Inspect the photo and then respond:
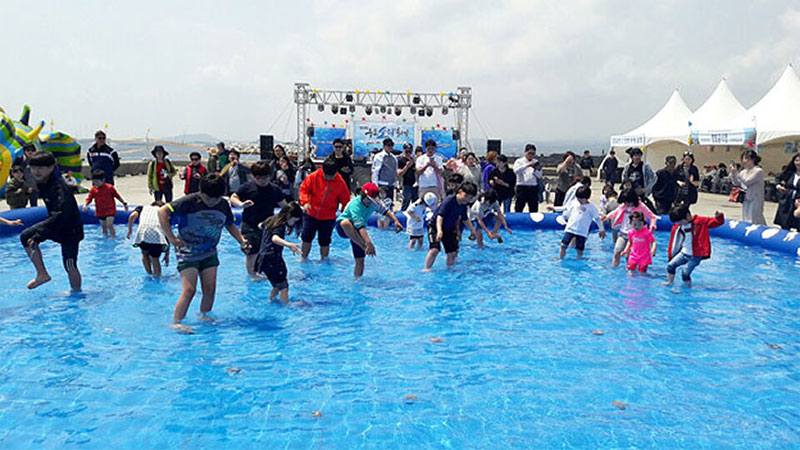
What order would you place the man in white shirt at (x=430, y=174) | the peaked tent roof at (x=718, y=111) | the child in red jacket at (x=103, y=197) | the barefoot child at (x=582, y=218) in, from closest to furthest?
the barefoot child at (x=582, y=218), the child in red jacket at (x=103, y=197), the man in white shirt at (x=430, y=174), the peaked tent roof at (x=718, y=111)

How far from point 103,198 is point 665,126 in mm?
22606

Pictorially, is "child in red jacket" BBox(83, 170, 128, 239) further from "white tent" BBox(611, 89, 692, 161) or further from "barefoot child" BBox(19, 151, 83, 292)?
"white tent" BBox(611, 89, 692, 161)

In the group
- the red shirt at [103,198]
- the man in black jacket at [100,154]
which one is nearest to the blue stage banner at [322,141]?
the man in black jacket at [100,154]

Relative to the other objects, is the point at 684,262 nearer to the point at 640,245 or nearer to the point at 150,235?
the point at 640,245

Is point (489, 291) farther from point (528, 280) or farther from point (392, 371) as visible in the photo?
point (392, 371)

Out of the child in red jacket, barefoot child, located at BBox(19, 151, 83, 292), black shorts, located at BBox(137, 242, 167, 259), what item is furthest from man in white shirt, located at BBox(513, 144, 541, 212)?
barefoot child, located at BBox(19, 151, 83, 292)

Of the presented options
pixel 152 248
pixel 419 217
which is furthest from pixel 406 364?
pixel 419 217

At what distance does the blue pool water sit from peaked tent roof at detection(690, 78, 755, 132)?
17.0m

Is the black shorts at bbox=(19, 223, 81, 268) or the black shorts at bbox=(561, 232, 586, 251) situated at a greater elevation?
the black shorts at bbox=(19, 223, 81, 268)

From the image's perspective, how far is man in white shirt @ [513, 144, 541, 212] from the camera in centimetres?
1256

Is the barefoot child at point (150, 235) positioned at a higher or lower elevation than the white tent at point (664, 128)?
lower

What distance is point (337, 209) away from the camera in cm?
998

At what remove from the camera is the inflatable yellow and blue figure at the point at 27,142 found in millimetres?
12203

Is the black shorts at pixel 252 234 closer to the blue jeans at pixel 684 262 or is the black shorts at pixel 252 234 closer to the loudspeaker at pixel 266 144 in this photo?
the blue jeans at pixel 684 262
